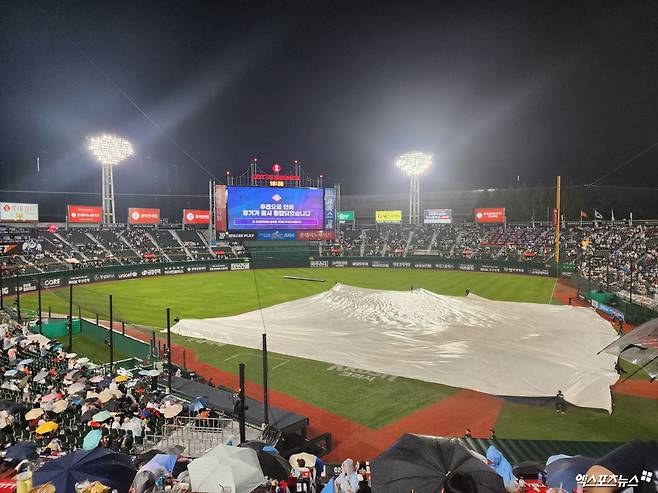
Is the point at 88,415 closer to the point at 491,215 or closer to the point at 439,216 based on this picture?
the point at 491,215

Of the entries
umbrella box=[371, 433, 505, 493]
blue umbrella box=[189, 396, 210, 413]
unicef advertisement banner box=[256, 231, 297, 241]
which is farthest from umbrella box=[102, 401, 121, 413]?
unicef advertisement banner box=[256, 231, 297, 241]

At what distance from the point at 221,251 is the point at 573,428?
58925mm

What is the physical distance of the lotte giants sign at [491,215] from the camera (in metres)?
69.1

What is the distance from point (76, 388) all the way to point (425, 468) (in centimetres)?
1129

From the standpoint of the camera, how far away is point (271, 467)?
268 inches

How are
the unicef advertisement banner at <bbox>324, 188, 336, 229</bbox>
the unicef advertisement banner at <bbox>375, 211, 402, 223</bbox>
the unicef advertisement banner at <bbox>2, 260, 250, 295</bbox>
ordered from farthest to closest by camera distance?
the unicef advertisement banner at <bbox>375, 211, 402, 223</bbox> < the unicef advertisement banner at <bbox>324, 188, 336, 229</bbox> < the unicef advertisement banner at <bbox>2, 260, 250, 295</bbox>

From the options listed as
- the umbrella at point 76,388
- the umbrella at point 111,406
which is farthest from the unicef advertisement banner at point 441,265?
the umbrella at point 76,388

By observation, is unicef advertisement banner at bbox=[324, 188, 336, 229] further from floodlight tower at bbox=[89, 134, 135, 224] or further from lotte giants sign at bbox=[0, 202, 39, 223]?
lotte giants sign at bbox=[0, 202, 39, 223]

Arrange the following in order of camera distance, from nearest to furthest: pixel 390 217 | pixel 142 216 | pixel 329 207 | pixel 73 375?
pixel 73 375, pixel 329 207, pixel 142 216, pixel 390 217

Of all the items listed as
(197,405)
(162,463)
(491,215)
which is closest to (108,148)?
(197,405)

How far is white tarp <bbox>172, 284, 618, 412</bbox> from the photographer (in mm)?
14695

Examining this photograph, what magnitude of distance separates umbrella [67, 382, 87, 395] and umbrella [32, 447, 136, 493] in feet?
22.1

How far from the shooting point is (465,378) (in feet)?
50.1

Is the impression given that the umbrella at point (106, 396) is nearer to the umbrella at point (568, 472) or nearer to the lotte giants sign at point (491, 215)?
the umbrella at point (568, 472)
